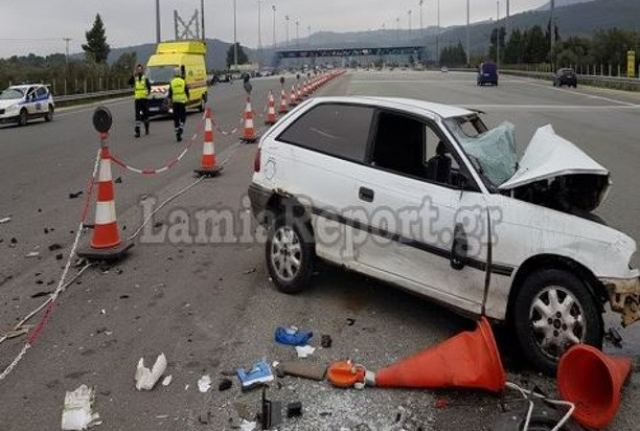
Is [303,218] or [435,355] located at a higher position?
[303,218]

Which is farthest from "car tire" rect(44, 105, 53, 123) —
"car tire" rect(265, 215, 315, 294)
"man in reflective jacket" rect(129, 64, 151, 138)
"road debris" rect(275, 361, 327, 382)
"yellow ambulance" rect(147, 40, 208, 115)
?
"road debris" rect(275, 361, 327, 382)

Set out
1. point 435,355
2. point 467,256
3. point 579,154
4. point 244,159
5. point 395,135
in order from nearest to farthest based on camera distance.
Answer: point 435,355, point 467,256, point 579,154, point 395,135, point 244,159

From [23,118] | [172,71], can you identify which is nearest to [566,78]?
[172,71]

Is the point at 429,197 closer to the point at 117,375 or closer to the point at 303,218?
the point at 303,218

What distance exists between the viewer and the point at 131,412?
3.87 metres

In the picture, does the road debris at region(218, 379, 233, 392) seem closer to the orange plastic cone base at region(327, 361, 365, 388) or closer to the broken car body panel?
the orange plastic cone base at region(327, 361, 365, 388)

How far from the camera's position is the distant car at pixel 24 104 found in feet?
80.3

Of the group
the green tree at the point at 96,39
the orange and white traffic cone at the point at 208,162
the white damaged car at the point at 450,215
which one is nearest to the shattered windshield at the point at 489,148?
the white damaged car at the point at 450,215

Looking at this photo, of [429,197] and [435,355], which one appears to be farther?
[429,197]

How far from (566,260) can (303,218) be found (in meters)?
2.25

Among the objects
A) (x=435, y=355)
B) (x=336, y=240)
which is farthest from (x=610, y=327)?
(x=336, y=240)

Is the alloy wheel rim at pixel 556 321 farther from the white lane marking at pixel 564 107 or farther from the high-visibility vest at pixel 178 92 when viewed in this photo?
the white lane marking at pixel 564 107

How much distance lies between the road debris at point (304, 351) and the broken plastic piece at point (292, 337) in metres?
0.06

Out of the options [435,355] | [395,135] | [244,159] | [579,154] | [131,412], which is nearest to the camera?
[131,412]
